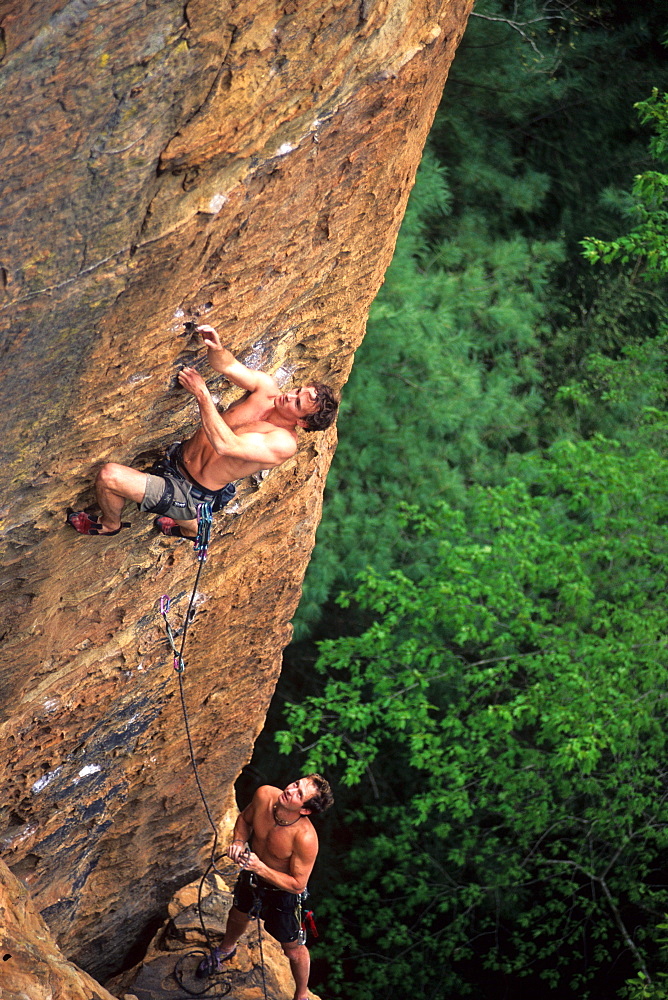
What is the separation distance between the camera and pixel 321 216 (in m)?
4.64

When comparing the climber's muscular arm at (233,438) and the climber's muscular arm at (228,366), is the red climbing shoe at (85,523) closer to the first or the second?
the climber's muscular arm at (233,438)

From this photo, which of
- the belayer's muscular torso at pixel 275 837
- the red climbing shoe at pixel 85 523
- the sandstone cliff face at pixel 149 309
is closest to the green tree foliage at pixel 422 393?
the sandstone cliff face at pixel 149 309

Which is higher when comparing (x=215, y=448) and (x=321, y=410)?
(x=215, y=448)

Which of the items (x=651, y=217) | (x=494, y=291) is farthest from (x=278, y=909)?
(x=494, y=291)

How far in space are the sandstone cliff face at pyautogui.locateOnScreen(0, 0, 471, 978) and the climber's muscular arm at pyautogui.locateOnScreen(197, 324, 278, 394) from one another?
7.4 inches

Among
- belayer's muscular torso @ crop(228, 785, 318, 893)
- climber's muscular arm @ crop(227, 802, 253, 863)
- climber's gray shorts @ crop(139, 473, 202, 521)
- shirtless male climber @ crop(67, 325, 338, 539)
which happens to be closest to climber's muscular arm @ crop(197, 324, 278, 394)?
shirtless male climber @ crop(67, 325, 338, 539)

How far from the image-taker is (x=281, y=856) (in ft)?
18.7

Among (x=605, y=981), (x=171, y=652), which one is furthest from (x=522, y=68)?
(x=605, y=981)

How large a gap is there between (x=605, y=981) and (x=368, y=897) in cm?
261

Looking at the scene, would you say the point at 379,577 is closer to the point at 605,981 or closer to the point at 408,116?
the point at 605,981

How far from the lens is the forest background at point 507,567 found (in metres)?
8.04

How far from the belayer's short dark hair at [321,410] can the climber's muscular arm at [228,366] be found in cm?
25

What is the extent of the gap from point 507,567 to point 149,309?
16.8 feet

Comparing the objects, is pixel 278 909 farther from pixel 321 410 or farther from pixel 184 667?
pixel 321 410
